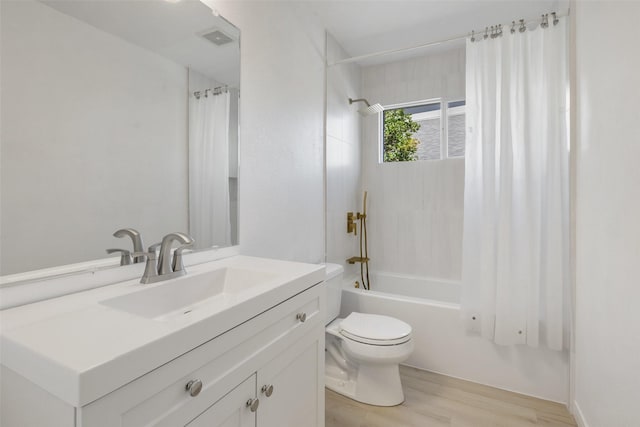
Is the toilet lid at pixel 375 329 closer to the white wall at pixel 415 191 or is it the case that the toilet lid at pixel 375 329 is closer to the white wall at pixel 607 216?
the white wall at pixel 607 216

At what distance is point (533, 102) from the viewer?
1.81m

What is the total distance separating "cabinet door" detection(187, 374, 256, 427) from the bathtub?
1506 mm

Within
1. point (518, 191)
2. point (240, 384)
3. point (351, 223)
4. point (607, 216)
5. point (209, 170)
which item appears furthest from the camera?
point (351, 223)

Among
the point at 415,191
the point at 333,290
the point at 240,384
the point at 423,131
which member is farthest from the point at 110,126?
the point at 423,131

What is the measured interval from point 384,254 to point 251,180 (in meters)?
1.86

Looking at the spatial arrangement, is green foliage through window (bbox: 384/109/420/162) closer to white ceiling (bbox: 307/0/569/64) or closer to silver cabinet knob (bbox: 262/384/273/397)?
white ceiling (bbox: 307/0/569/64)

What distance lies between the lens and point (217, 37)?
4.71ft

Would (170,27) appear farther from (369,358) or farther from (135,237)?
(369,358)

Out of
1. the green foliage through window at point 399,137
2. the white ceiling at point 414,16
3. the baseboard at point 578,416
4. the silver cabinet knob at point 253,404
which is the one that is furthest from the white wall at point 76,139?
the green foliage through window at point 399,137

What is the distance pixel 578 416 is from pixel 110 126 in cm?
250

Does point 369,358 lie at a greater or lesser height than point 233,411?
lesser

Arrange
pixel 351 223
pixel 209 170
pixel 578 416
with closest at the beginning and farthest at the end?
pixel 209 170
pixel 578 416
pixel 351 223

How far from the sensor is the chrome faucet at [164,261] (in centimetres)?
106

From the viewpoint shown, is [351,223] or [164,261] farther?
[351,223]
